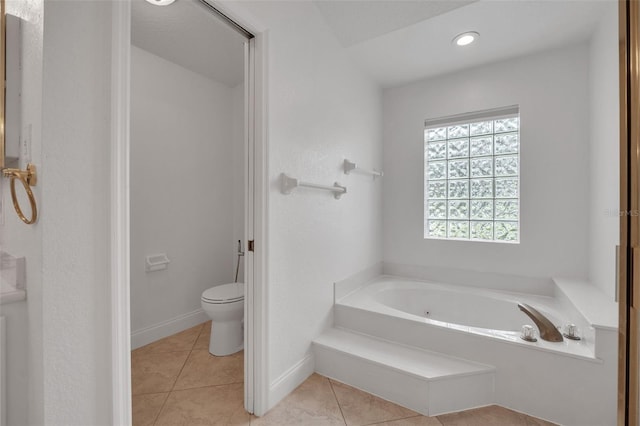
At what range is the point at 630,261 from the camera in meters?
0.49

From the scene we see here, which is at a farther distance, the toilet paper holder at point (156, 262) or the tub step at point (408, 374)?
the toilet paper holder at point (156, 262)

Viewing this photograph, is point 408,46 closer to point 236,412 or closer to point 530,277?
point 530,277

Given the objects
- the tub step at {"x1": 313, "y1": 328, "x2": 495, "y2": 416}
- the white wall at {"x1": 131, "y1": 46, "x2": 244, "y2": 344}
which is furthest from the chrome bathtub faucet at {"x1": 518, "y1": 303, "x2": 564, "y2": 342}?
the white wall at {"x1": 131, "y1": 46, "x2": 244, "y2": 344}

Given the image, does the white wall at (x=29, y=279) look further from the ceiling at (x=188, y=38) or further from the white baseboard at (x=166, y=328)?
the white baseboard at (x=166, y=328)

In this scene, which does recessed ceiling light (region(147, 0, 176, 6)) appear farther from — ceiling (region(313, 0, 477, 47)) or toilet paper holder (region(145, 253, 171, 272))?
toilet paper holder (region(145, 253, 171, 272))

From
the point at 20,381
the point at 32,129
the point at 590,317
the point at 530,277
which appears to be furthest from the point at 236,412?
the point at 530,277

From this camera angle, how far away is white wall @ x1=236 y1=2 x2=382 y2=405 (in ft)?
5.18

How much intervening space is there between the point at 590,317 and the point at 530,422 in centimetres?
63

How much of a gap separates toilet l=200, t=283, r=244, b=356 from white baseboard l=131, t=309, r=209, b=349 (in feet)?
1.77

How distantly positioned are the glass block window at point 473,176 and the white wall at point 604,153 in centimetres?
47

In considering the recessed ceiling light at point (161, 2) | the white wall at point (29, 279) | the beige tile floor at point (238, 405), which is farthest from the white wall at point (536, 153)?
the white wall at point (29, 279)

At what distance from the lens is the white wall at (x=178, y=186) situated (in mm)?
2293

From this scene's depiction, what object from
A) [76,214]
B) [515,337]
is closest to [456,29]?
[515,337]

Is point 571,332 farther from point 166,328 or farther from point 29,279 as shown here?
point 166,328
